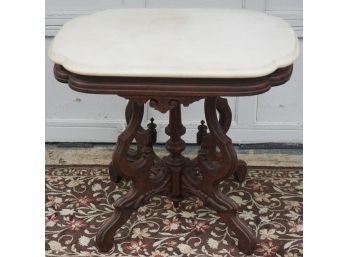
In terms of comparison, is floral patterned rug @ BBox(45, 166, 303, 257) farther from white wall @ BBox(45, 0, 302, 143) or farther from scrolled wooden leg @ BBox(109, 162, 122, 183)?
white wall @ BBox(45, 0, 302, 143)

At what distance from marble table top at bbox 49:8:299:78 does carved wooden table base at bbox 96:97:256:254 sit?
0.50 ft

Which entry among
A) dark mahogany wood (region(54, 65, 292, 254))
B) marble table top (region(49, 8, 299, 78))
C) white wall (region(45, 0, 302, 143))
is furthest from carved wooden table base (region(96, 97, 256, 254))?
white wall (region(45, 0, 302, 143))

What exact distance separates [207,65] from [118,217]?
729 millimetres

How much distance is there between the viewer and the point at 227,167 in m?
1.88

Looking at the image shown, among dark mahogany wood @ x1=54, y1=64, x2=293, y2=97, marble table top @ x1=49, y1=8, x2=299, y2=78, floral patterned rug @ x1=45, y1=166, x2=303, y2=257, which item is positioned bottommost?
floral patterned rug @ x1=45, y1=166, x2=303, y2=257

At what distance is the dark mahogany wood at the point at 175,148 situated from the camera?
160 centimetres

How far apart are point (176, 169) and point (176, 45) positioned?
645 mm

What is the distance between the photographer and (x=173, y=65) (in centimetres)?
154

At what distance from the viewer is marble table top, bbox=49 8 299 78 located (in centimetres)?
154

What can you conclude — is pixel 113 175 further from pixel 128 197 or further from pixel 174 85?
pixel 174 85

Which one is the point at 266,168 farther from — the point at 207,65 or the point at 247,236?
the point at 207,65

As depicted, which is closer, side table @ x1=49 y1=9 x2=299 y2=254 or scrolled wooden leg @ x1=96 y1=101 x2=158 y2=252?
side table @ x1=49 y1=9 x2=299 y2=254

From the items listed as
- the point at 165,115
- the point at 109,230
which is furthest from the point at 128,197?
the point at 165,115

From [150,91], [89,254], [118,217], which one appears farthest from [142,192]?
[150,91]
